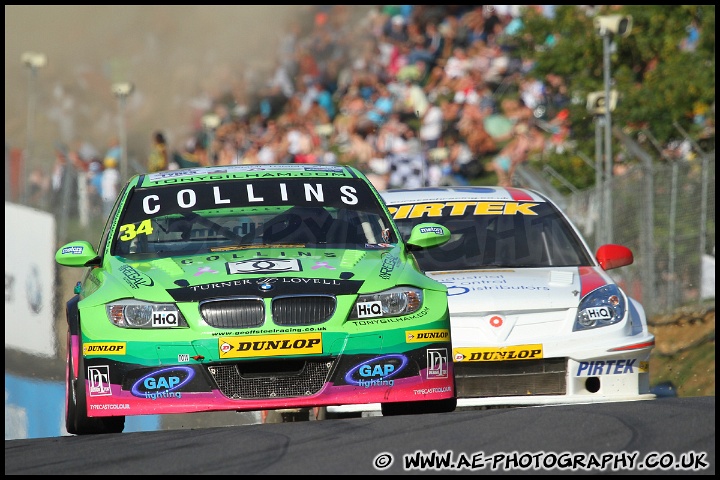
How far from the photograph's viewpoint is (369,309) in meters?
7.39

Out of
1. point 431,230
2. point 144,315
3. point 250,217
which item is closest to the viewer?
point 144,315

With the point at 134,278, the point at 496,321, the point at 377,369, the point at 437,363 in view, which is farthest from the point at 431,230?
the point at 134,278

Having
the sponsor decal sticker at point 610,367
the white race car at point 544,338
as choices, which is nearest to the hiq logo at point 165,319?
the white race car at point 544,338

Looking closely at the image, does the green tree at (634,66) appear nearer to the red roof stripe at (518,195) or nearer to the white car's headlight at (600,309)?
the red roof stripe at (518,195)

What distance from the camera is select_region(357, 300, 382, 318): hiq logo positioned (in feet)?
24.2

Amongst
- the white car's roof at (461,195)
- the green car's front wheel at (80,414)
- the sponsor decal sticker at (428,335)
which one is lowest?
the green car's front wheel at (80,414)

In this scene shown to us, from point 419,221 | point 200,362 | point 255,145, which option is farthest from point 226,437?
point 255,145

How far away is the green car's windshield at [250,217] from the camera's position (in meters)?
8.23

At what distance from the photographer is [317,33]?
34281 mm

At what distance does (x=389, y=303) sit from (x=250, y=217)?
4.72 ft

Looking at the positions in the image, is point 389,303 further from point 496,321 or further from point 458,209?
point 458,209

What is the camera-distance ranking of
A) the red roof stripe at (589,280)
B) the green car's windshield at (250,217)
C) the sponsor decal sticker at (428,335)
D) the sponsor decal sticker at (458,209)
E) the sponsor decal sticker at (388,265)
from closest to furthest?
the sponsor decal sticker at (428,335) → the sponsor decal sticker at (388,265) → the green car's windshield at (250,217) → the red roof stripe at (589,280) → the sponsor decal sticker at (458,209)

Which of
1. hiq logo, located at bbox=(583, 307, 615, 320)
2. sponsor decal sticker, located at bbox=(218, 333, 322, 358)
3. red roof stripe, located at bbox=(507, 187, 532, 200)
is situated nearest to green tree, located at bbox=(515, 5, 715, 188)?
red roof stripe, located at bbox=(507, 187, 532, 200)

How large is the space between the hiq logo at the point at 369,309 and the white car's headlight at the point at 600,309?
192cm
